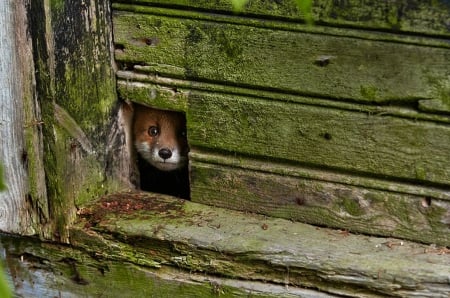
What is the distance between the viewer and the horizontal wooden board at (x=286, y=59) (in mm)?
2195

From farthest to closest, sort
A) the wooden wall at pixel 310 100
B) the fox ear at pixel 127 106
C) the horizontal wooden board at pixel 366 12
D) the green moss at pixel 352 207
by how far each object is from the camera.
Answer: the fox ear at pixel 127 106, the green moss at pixel 352 207, the wooden wall at pixel 310 100, the horizontal wooden board at pixel 366 12

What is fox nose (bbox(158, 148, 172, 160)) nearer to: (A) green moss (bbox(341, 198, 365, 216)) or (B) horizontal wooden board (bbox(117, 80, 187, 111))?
(B) horizontal wooden board (bbox(117, 80, 187, 111))

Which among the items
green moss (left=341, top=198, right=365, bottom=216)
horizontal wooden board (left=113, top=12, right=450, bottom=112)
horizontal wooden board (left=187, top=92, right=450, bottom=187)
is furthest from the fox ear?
green moss (left=341, top=198, right=365, bottom=216)

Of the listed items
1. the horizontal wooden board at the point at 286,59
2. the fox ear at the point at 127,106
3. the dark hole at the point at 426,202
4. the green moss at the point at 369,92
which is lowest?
the dark hole at the point at 426,202

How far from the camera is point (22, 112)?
2422 mm

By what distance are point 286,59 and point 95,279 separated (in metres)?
1.09

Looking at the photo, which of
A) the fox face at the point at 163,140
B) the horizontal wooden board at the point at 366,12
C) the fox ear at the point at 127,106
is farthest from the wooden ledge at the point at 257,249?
the horizontal wooden board at the point at 366,12

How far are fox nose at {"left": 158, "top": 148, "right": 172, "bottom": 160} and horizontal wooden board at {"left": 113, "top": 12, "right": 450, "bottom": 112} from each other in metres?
0.73

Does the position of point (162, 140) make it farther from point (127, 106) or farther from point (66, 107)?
point (66, 107)

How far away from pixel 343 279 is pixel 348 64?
70 centimetres

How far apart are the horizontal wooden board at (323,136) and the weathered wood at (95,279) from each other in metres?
0.47

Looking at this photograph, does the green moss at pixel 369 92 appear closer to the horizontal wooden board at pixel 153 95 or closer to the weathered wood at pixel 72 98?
the horizontal wooden board at pixel 153 95

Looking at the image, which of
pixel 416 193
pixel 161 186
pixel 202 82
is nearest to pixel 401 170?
pixel 416 193

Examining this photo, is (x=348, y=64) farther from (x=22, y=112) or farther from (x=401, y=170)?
(x=22, y=112)
